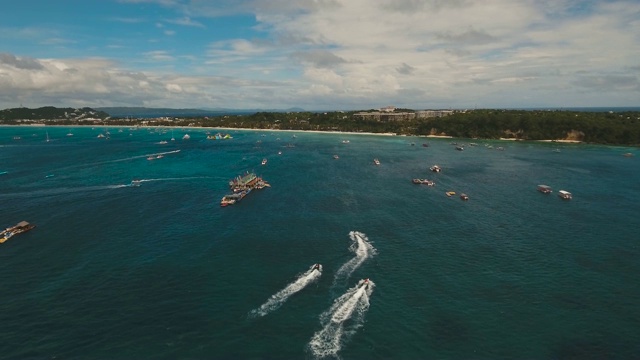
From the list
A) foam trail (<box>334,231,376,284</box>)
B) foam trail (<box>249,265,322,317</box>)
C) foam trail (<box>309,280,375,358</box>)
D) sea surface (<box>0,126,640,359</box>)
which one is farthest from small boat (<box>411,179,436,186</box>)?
foam trail (<box>309,280,375,358</box>)

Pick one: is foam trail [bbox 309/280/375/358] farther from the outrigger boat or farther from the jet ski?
the outrigger boat

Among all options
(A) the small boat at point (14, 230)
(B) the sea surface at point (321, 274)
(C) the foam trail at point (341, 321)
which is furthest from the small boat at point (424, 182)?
(A) the small boat at point (14, 230)

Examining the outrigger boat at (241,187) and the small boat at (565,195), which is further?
the small boat at (565,195)

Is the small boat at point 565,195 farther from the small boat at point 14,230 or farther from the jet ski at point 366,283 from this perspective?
the small boat at point 14,230

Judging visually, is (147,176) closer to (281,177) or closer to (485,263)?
(281,177)

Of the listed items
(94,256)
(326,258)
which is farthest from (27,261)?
(326,258)

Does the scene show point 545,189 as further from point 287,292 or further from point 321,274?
point 287,292
